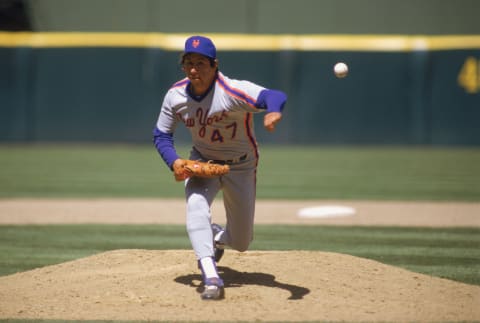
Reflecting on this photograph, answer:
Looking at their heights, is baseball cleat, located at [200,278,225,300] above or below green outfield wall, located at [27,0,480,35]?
below

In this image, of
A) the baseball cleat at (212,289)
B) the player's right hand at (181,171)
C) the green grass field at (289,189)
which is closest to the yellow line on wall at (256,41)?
the green grass field at (289,189)

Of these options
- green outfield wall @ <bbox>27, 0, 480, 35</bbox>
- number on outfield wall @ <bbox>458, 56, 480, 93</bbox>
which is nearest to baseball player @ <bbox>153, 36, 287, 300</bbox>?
number on outfield wall @ <bbox>458, 56, 480, 93</bbox>

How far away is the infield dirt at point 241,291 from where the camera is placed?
490 centimetres

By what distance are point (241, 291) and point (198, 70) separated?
150 centimetres

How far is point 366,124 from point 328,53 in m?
2.19

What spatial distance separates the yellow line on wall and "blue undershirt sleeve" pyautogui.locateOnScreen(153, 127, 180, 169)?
16620 millimetres

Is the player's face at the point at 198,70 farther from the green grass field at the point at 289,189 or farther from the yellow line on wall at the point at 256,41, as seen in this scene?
the yellow line on wall at the point at 256,41

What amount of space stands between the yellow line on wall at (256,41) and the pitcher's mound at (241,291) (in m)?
15.8

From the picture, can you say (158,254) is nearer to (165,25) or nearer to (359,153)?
(359,153)

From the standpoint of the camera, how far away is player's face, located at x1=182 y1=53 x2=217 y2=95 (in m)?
→ 5.34

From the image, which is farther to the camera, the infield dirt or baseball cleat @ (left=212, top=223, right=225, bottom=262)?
baseball cleat @ (left=212, top=223, right=225, bottom=262)

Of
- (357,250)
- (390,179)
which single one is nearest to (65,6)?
(390,179)

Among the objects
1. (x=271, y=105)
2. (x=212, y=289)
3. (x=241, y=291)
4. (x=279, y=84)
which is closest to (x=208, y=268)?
(x=212, y=289)

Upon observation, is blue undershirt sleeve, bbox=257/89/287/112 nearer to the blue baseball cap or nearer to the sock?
the blue baseball cap
